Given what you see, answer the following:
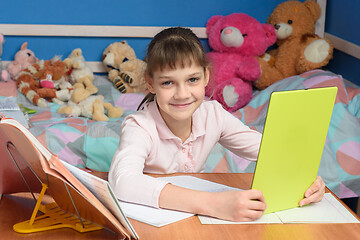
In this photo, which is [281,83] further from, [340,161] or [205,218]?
[205,218]

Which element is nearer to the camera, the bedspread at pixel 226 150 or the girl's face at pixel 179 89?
the girl's face at pixel 179 89

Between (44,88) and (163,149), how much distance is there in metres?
1.40

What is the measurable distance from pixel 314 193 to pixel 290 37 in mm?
1805

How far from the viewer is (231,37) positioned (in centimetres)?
248

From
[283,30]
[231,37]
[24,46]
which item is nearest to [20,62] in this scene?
[24,46]

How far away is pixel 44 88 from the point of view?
2.40 m

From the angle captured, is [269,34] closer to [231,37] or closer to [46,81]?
[231,37]

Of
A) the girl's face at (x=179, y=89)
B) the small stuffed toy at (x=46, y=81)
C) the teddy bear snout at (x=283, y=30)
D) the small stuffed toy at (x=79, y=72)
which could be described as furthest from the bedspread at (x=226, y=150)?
the girl's face at (x=179, y=89)

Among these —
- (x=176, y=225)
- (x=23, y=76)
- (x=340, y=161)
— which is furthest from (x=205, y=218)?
(x=23, y=76)

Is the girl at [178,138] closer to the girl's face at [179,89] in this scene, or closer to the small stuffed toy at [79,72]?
the girl's face at [179,89]

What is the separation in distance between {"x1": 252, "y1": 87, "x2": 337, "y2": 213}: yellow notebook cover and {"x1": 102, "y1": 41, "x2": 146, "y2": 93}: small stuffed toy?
1.67 metres

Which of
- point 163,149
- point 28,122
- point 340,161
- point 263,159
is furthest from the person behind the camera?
point 28,122

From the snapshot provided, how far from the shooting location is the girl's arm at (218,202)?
882 mm

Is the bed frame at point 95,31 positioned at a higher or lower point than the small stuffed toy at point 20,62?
higher
